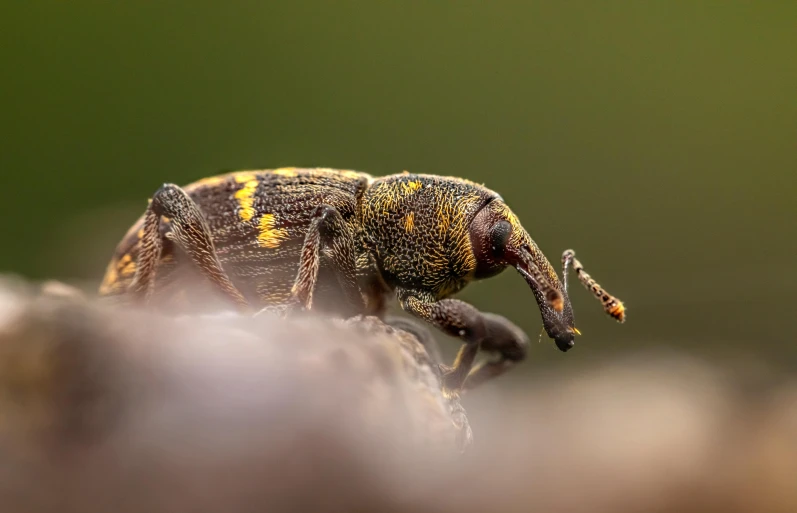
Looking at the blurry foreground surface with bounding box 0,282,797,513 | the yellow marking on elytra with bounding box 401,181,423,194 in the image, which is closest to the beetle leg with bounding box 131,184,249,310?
the yellow marking on elytra with bounding box 401,181,423,194

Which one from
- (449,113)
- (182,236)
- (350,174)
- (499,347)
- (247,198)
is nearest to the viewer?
(182,236)

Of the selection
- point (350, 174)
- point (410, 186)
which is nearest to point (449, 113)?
point (350, 174)

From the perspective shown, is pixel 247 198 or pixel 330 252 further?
pixel 247 198

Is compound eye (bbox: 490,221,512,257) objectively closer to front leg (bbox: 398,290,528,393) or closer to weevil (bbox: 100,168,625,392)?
weevil (bbox: 100,168,625,392)

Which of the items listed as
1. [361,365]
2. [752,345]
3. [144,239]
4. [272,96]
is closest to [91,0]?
[272,96]

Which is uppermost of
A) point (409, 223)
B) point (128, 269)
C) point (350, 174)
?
point (350, 174)

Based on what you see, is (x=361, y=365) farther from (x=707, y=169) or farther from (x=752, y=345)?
(x=707, y=169)

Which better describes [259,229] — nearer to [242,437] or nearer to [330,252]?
[330,252]
